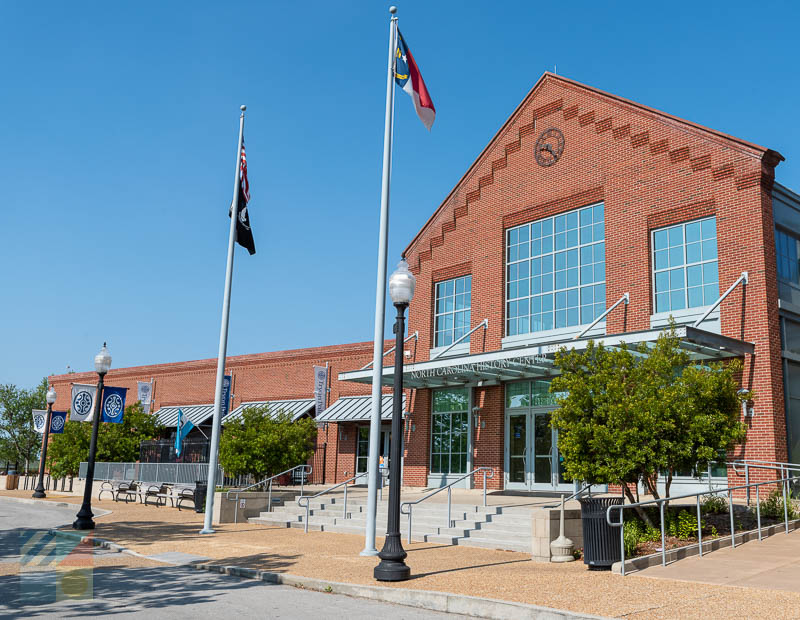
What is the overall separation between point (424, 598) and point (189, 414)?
118 feet

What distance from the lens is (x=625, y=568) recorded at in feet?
36.5

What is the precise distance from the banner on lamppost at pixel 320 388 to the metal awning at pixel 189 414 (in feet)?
27.1

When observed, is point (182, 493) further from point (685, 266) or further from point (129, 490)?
point (685, 266)

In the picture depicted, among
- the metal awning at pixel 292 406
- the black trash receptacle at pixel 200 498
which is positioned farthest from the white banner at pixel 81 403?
the metal awning at pixel 292 406

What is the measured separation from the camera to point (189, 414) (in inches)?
1706

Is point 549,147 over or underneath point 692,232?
over

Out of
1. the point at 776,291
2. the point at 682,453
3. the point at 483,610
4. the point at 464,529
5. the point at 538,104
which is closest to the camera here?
the point at 483,610

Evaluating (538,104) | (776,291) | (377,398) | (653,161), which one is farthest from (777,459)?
(538,104)

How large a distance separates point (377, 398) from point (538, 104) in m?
15.4

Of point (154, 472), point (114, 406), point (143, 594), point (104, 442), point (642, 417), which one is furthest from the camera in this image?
point (104, 442)

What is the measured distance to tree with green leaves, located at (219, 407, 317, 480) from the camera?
23.1m

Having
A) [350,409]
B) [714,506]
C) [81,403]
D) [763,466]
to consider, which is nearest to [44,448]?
[81,403]

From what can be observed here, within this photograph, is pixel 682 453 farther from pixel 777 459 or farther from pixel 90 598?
pixel 90 598

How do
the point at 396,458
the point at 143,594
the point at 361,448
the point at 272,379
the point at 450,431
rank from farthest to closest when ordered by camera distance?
the point at 272,379
the point at 361,448
the point at 450,431
the point at 396,458
the point at 143,594
